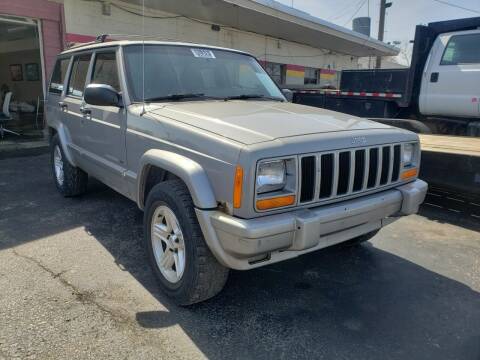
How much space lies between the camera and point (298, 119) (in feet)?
10.1

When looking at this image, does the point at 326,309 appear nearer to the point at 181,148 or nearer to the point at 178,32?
the point at 181,148

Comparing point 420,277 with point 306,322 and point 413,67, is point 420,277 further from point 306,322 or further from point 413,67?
point 413,67

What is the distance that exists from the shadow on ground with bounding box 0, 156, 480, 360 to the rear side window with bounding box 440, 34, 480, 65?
14.4 ft

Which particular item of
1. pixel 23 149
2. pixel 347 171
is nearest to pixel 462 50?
pixel 347 171

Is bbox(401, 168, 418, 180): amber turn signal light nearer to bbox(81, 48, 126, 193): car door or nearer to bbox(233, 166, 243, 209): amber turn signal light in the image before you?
bbox(233, 166, 243, 209): amber turn signal light

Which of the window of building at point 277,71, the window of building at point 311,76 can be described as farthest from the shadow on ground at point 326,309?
the window of building at point 311,76

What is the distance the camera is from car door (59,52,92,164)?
15.2 feet

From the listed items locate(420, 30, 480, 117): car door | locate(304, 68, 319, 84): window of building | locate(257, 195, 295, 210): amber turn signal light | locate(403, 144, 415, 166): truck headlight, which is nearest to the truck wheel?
locate(257, 195, 295, 210): amber turn signal light

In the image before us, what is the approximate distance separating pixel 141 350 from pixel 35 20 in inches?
395

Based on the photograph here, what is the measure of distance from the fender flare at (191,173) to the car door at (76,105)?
1988mm

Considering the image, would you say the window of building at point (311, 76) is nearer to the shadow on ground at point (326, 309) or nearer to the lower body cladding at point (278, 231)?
the shadow on ground at point (326, 309)

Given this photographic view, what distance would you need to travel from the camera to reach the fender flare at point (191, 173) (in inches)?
101

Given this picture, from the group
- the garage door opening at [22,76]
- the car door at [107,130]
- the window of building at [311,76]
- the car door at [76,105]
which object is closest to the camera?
the car door at [107,130]

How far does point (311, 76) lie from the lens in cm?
2194
